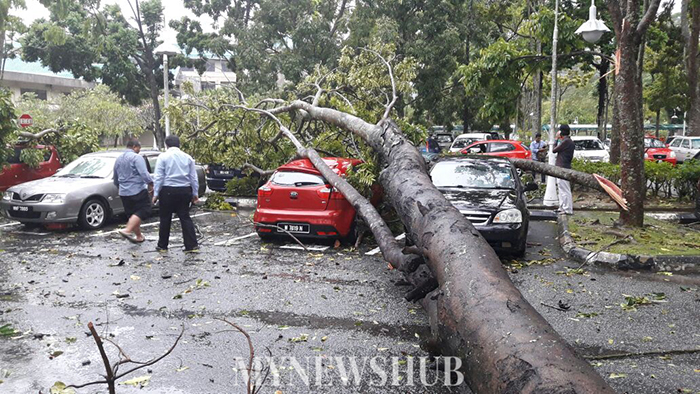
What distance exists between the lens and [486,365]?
9.12 feet

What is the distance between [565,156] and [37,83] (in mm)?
44854

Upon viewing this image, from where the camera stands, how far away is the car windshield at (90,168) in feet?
37.9

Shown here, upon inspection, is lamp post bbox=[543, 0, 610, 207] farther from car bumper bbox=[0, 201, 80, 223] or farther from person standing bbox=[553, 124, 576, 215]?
car bumper bbox=[0, 201, 80, 223]

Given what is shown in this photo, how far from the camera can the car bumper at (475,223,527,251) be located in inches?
313

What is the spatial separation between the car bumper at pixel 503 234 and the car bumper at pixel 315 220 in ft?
7.36

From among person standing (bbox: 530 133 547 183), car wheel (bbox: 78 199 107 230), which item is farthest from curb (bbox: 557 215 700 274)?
person standing (bbox: 530 133 547 183)

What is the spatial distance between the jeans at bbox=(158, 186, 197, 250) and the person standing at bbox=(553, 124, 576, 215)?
7496 millimetres

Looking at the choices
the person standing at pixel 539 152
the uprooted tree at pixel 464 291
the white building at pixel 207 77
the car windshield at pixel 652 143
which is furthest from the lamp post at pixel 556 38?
the car windshield at pixel 652 143

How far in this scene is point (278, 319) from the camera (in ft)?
18.1

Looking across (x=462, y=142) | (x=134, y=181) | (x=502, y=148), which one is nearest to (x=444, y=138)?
(x=462, y=142)

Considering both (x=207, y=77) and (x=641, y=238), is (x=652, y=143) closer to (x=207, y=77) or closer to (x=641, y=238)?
(x=641, y=238)

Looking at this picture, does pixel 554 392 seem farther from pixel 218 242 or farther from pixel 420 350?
pixel 218 242

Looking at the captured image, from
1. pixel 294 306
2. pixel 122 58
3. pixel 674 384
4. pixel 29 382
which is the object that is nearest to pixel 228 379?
pixel 29 382

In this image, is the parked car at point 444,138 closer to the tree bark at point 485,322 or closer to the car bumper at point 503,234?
the car bumper at point 503,234
